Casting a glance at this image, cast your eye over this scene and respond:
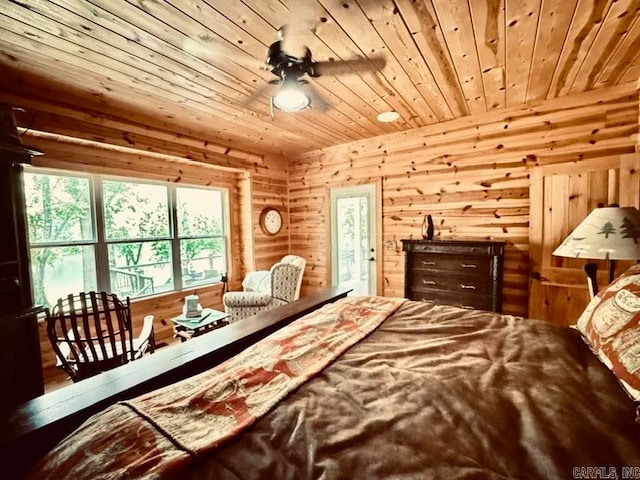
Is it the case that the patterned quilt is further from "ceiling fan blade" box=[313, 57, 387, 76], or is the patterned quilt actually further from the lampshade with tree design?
the lampshade with tree design

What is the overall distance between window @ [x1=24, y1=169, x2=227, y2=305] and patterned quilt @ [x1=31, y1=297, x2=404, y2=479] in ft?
9.98

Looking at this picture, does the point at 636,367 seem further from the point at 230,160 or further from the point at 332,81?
the point at 230,160

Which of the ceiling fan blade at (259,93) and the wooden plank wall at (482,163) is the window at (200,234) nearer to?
the wooden plank wall at (482,163)

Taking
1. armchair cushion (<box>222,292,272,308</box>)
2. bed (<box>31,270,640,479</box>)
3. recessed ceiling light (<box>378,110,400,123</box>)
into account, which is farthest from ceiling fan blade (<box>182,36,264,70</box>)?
armchair cushion (<box>222,292,272,308</box>)

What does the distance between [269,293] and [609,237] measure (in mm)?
3275

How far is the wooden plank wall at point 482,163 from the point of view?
9.40 feet

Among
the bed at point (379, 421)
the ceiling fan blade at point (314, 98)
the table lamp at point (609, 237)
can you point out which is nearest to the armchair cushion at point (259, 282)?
the ceiling fan blade at point (314, 98)

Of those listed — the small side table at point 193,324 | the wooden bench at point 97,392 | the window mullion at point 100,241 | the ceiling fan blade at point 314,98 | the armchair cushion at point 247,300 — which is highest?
the ceiling fan blade at point 314,98

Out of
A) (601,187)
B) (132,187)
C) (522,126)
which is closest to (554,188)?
(601,187)

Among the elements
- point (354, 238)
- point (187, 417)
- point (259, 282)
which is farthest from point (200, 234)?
point (187, 417)

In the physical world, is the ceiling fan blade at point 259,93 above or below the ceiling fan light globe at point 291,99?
above

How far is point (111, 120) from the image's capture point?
2.96m

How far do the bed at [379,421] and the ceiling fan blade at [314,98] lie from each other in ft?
7.16

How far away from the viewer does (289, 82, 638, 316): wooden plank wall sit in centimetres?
287
